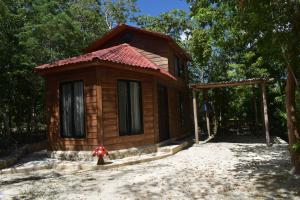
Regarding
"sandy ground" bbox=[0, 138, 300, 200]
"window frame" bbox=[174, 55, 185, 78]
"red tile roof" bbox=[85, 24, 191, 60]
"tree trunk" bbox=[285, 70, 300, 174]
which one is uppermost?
"red tile roof" bbox=[85, 24, 191, 60]

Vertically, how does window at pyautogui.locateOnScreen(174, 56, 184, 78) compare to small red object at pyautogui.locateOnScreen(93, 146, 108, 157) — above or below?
above

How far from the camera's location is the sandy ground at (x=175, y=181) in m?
6.43

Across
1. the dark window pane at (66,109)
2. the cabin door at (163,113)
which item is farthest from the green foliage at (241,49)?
the dark window pane at (66,109)

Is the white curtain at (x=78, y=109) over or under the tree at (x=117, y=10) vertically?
under

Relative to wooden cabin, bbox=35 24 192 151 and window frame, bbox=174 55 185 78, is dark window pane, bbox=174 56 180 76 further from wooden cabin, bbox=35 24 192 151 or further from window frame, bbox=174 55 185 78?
wooden cabin, bbox=35 24 192 151

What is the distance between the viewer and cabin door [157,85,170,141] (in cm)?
1441

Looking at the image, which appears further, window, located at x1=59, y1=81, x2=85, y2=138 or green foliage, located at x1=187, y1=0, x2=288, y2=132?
window, located at x1=59, y1=81, x2=85, y2=138

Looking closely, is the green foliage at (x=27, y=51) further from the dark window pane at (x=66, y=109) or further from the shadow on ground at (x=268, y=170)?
the shadow on ground at (x=268, y=170)

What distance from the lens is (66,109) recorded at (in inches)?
461

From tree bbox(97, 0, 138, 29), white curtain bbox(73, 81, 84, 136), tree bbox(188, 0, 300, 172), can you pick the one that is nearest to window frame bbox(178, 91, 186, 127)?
white curtain bbox(73, 81, 84, 136)

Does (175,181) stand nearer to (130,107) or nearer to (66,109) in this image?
(130,107)

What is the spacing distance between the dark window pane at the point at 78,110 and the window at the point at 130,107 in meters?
1.35

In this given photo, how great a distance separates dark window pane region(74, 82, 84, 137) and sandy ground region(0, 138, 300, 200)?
192cm

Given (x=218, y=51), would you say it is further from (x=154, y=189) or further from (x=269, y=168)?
(x=154, y=189)
